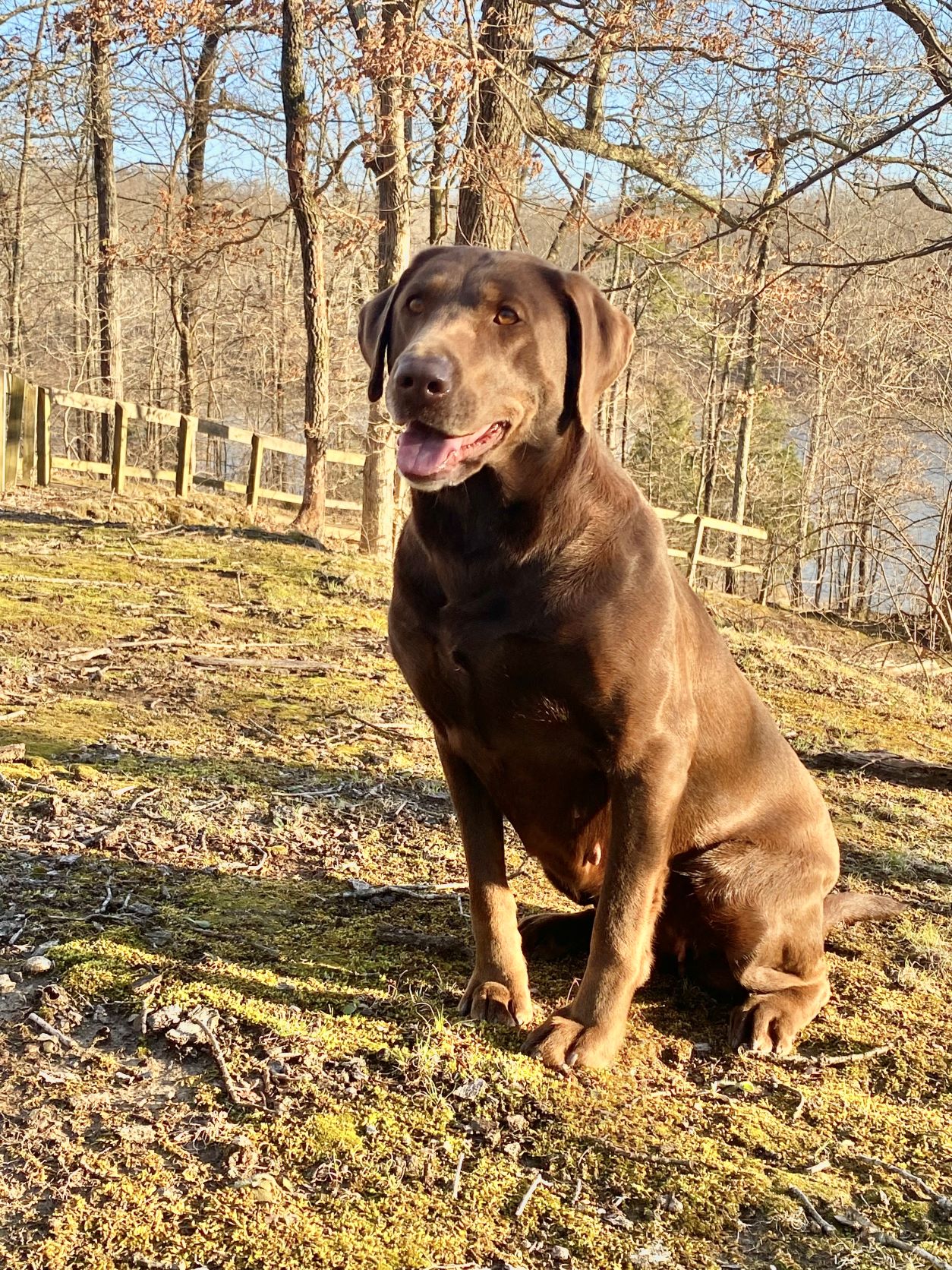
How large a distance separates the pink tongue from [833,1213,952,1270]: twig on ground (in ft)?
5.94

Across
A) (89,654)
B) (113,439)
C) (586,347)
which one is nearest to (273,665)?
(89,654)

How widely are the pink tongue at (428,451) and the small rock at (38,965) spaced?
1513 millimetres

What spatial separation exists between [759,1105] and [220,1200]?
4.26 ft

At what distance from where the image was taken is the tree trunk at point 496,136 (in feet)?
31.6

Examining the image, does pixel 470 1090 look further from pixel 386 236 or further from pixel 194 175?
pixel 194 175

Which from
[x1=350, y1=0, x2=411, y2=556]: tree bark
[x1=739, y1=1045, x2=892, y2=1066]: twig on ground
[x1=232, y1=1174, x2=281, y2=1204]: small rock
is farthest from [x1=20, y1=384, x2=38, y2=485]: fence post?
[x1=232, y1=1174, x2=281, y2=1204]: small rock

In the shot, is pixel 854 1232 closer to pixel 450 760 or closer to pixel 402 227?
pixel 450 760

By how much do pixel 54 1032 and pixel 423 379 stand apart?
1.71m

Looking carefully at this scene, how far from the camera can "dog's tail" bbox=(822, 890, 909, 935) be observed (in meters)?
3.40

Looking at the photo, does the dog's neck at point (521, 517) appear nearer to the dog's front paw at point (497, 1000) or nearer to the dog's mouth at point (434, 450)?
the dog's mouth at point (434, 450)

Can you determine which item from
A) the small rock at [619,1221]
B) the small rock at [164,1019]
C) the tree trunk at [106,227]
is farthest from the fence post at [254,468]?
the small rock at [619,1221]

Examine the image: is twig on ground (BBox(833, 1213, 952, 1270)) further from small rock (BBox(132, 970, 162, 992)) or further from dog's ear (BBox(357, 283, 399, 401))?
dog's ear (BBox(357, 283, 399, 401))

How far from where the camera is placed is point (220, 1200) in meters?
1.91

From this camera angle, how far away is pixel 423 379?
2.50m
